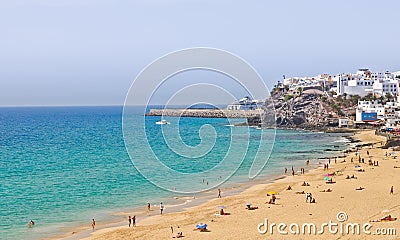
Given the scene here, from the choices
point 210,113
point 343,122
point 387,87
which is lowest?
point 343,122

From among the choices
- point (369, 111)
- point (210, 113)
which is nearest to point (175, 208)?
point (369, 111)

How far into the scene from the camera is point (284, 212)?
22188 millimetres

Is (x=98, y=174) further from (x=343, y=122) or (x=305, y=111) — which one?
(x=305, y=111)

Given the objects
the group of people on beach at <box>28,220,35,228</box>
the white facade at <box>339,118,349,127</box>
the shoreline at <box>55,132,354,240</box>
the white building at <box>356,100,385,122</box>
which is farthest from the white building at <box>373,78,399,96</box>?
the group of people on beach at <box>28,220,35,228</box>

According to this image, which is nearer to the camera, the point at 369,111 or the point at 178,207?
the point at 178,207

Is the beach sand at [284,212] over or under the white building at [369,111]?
under

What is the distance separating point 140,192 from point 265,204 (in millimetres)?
8306

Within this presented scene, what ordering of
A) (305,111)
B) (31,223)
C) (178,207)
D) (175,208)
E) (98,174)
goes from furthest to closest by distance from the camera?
1. (305,111)
2. (98,174)
3. (178,207)
4. (175,208)
5. (31,223)

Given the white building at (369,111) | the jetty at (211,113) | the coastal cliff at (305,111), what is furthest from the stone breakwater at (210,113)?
the white building at (369,111)

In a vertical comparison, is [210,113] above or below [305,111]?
below

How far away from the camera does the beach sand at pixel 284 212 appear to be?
19031 mm

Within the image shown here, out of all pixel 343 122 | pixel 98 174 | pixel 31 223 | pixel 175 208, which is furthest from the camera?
pixel 343 122

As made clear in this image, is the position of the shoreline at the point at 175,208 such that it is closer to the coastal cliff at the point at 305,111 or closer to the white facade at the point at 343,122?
the white facade at the point at 343,122

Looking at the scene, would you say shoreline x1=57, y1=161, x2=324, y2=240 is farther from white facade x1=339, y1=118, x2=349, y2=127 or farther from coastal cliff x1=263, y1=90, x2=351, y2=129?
coastal cliff x1=263, y1=90, x2=351, y2=129
